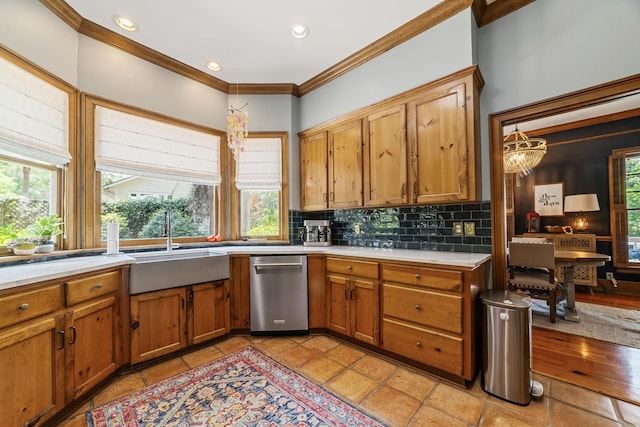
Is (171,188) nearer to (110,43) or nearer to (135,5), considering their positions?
(110,43)

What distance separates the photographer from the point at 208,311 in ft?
8.26

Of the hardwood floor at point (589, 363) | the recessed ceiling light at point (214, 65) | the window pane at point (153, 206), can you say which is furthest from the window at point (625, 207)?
the window pane at point (153, 206)

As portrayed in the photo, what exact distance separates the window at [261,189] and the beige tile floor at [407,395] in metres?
1.44

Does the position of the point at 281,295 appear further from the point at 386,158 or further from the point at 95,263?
the point at 386,158

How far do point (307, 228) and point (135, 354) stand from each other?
77.7 inches

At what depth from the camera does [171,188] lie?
3014 mm

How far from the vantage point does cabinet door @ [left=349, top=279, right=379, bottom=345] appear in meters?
2.30

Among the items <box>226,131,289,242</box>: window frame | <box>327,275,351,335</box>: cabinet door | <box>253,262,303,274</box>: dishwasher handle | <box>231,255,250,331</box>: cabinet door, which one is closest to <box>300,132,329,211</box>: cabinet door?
<box>226,131,289,242</box>: window frame

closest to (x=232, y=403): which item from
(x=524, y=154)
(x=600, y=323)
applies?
(x=600, y=323)

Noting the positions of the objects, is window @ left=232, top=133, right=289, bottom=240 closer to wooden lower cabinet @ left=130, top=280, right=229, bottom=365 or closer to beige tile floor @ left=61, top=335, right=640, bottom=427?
wooden lower cabinet @ left=130, top=280, right=229, bottom=365

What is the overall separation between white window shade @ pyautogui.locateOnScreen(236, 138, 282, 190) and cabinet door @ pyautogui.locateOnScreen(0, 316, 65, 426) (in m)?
2.17

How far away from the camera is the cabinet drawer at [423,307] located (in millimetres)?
1870

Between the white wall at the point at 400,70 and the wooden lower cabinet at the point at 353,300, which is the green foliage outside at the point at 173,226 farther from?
the white wall at the point at 400,70

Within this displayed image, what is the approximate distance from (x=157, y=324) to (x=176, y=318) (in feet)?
0.48
